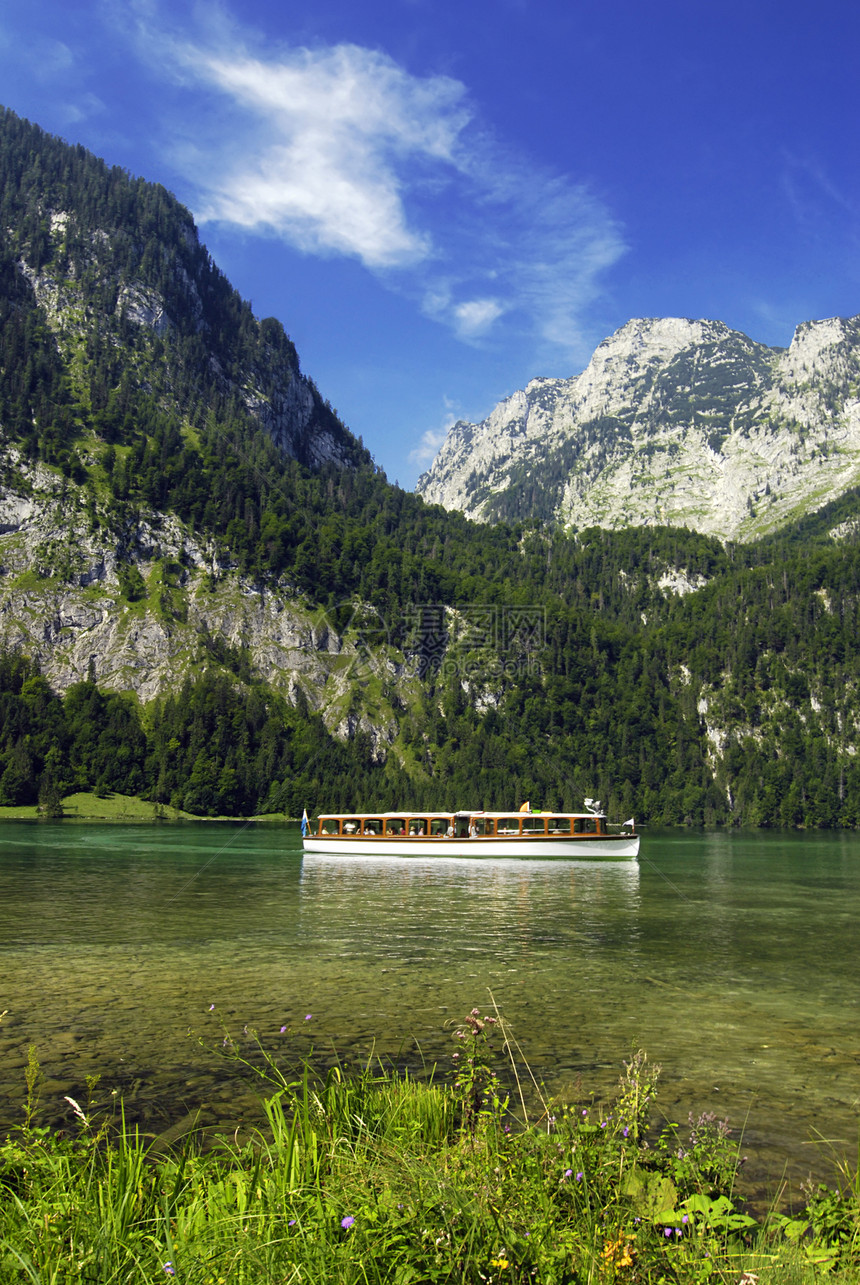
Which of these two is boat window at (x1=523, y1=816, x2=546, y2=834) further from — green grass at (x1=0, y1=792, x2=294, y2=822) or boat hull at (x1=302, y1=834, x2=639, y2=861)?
green grass at (x1=0, y1=792, x2=294, y2=822)

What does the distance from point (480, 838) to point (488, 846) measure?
1.32 metres

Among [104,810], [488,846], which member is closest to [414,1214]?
[488,846]

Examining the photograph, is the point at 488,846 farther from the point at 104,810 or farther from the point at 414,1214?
the point at 104,810

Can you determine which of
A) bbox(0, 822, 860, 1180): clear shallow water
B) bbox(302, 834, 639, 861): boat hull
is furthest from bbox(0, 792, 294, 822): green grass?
bbox(0, 822, 860, 1180): clear shallow water

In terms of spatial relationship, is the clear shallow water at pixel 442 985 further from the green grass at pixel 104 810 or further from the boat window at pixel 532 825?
the green grass at pixel 104 810

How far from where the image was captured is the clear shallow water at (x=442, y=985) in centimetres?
1579

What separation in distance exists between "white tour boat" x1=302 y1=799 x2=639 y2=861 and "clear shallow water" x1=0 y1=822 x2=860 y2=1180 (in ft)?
99.8

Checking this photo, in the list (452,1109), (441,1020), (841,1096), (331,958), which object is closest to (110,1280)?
(452,1109)

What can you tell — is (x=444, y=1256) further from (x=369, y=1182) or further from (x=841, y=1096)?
(x=841, y=1096)

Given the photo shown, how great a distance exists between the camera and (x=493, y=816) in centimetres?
9850

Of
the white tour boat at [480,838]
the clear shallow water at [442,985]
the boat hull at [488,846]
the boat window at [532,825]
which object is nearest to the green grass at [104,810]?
the white tour boat at [480,838]

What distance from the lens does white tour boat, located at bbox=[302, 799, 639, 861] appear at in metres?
92.2

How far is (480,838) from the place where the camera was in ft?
306

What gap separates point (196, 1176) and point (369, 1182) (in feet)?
5.94
